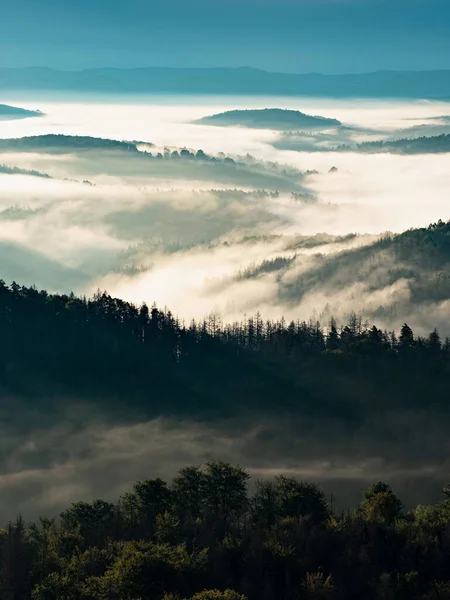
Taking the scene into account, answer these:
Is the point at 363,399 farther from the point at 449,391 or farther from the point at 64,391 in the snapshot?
the point at 64,391

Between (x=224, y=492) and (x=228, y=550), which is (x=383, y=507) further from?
(x=228, y=550)

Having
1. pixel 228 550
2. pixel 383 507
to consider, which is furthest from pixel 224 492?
pixel 228 550

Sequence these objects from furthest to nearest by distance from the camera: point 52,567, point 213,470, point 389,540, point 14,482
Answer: point 14,482 < point 213,470 < point 389,540 < point 52,567

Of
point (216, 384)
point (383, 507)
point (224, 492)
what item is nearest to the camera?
point (383, 507)

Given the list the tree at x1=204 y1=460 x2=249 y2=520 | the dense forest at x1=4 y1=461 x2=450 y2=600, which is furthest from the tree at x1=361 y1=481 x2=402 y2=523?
the tree at x1=204 y1=460 x2=249 y2=520

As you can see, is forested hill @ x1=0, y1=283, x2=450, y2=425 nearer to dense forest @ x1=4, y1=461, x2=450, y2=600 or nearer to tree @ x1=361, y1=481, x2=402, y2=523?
tree @ x1=361, y1=481, x2=402, y2=523

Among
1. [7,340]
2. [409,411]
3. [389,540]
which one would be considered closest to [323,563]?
[389,540]

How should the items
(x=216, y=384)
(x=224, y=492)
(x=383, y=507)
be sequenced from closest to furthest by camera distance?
(x=383, y=507)
(x=224, y=492)
(x=216, y=384)

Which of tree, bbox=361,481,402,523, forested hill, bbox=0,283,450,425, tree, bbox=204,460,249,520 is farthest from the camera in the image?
forested hill, bbox=0,283,450,425
